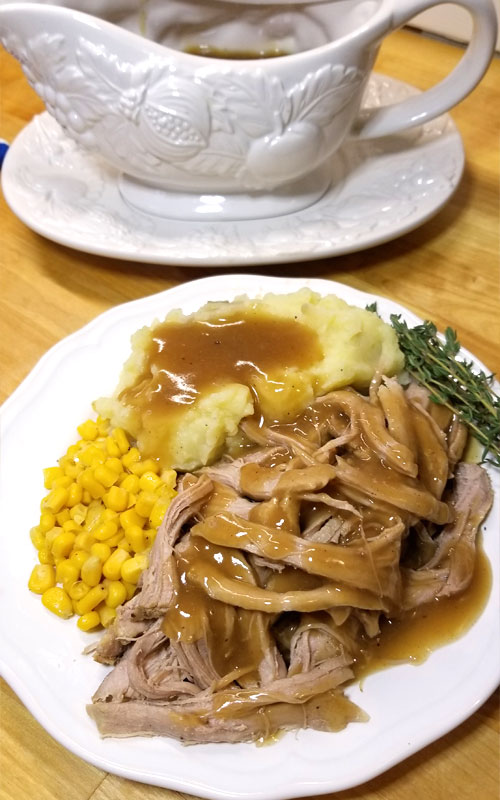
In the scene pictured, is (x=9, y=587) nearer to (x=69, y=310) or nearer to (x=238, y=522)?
(x=238, y=522)

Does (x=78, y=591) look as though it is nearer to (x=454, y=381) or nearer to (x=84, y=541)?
(x=84, y=541)

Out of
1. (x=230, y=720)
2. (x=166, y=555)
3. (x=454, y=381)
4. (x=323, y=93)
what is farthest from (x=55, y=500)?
(x=323, y=93)

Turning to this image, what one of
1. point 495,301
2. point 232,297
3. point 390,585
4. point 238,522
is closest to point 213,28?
point 232,297

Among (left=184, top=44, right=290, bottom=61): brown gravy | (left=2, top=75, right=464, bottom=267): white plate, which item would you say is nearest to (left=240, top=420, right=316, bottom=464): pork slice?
(left=2, top=75, right=464, bottom=267): white plate

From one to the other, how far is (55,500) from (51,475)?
118 mm

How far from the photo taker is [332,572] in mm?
1486

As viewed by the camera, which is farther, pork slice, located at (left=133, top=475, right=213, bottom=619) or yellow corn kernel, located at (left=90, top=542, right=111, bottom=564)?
yellow corn kernel, located at (left=90, top=542, right=111, bottom=564)

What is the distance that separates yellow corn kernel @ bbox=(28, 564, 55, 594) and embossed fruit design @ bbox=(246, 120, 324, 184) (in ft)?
4.92

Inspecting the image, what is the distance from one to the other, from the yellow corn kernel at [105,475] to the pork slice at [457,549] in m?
0.81

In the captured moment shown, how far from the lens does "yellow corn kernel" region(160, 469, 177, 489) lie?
71.3 inches

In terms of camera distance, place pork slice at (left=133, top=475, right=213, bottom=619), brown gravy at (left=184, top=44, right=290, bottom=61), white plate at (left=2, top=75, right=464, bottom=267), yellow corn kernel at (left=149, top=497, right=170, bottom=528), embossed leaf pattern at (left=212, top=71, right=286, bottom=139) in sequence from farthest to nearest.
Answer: brown gravy at (left=184, top=44, right=290, bottom=61) → white plate at (left=2, top=75, right=464, bottom=267) → embossed leaf pattern at (left=212, top=71, right=286, bottom=139) → yellow corn kernel at (left=149, top=497, right=170, bottom=528) → pork slice at (left=133, top=475, right=213, bottom=619)

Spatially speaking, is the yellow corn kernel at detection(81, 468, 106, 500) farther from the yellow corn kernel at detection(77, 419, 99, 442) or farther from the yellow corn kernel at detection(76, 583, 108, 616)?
the yellow corn kernel at detection(76, 583, 108, 616)

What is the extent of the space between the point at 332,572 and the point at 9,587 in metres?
Result: 0.83

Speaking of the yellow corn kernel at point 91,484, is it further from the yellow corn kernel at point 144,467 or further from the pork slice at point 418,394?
the pork slice at point 418,394
